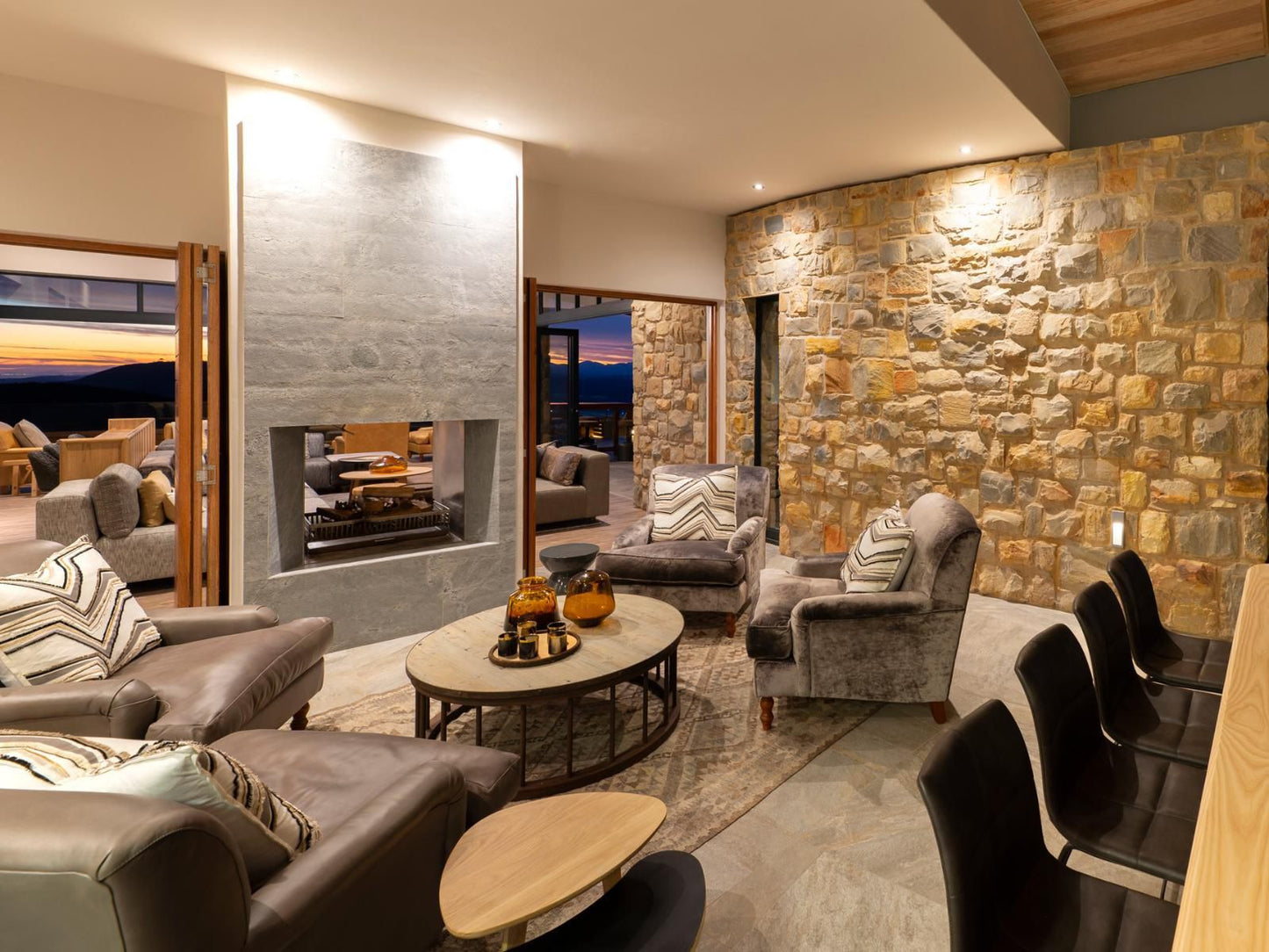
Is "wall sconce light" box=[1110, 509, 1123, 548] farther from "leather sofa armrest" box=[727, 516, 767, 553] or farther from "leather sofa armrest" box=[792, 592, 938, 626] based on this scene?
"leather sofa armrest" box=[792, 592, 938, 626]

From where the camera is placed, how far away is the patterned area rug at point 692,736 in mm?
2441

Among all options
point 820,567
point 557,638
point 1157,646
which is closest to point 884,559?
point 820,567

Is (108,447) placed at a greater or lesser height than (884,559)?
greater

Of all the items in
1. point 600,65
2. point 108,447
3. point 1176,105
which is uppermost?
point 1176,105

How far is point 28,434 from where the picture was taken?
384 centimetres

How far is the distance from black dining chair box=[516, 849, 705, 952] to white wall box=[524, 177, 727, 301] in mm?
4402

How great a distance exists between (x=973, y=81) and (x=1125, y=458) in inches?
89.0

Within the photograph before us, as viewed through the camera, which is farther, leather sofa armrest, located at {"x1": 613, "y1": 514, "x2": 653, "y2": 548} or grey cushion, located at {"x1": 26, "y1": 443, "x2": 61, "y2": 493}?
leather sofa armrest, located at {"x1": 613, "y1": 514, "x2": 653, "y2": 548}

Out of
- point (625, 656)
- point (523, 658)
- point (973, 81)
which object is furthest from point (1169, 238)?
point (523, 658)

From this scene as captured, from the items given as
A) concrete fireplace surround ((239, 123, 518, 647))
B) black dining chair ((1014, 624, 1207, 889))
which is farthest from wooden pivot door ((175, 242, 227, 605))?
black dining chair ((1014, 624, 1207, 889))

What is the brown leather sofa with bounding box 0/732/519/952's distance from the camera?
943 mm

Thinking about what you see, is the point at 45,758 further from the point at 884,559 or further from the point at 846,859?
the point at 884,559

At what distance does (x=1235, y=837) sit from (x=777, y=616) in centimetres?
209

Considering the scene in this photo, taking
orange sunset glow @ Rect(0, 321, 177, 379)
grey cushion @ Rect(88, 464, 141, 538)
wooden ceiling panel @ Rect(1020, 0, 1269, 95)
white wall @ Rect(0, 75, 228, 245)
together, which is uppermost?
wooden ceiling panel @ Rect(1020, 0, 1269, 95)
